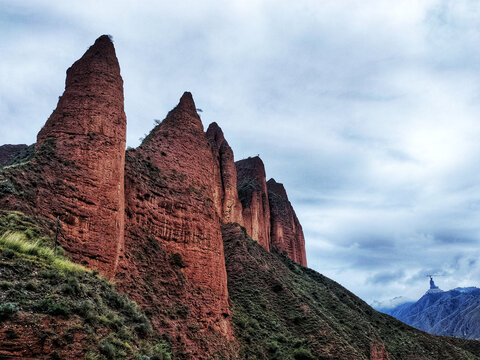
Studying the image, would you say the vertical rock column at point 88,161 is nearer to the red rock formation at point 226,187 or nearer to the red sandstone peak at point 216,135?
the red rock formation at point 226,187

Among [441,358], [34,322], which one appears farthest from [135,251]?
[441,358]

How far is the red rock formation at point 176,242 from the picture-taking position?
21625 millimetres

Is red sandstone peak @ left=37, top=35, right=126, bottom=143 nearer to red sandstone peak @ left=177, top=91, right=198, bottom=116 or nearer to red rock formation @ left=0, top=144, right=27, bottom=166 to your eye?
red sandstone peak @ left=177, top=91, right=198, bottom=116

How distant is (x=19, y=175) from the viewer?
17.4m

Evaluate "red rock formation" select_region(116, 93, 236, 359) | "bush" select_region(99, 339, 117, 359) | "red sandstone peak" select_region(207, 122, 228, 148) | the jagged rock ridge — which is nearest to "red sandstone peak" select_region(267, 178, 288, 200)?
"red sandstone peak" select_region(207, 122, 228, 148)

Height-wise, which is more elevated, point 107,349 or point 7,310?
point 7,310

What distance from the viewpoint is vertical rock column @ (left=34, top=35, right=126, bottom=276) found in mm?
17938

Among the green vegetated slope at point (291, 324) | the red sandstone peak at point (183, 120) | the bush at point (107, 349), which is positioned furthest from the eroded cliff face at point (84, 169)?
the green vegetated slope at point (291, 324)

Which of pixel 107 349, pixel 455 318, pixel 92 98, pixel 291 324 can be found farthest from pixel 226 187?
pixel 455 318

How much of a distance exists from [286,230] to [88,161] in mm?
61352

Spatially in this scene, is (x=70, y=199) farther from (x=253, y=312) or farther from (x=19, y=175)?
(x=253, y=312)

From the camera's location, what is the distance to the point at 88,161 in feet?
67.5

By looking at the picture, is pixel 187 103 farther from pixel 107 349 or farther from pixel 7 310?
pixel 7 310

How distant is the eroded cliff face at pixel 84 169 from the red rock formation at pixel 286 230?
180ft
